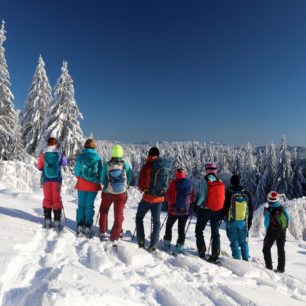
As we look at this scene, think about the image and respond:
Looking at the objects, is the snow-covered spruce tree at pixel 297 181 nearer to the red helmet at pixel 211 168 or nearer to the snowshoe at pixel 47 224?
the red helmet at pixel 211 168

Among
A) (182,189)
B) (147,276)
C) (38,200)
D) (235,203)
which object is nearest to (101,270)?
(147,276)

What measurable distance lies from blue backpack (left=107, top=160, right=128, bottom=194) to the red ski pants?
52.9 inches

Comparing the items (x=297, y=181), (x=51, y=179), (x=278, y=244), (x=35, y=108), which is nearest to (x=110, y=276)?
(x=51, y=179)

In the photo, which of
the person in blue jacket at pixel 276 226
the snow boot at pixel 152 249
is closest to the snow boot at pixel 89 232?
the snow boot at pixel 152 249

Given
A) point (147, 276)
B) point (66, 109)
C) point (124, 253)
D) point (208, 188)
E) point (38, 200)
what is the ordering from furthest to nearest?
point (66, 109) < point (38, 200) < point (208, 188) < point (124, 253) < point (147, 276)

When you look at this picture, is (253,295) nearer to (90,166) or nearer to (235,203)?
(235,203)

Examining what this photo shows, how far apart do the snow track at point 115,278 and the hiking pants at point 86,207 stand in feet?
1.21

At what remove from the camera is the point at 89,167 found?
6.18m

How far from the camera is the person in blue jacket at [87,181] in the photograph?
6.16 meters

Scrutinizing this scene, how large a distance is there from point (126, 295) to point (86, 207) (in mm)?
3019

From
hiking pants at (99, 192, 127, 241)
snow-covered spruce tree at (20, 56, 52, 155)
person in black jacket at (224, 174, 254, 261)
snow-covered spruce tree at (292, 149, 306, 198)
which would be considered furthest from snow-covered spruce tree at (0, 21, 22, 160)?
snow-covered spruce tree at (292, 149, 306, 198)

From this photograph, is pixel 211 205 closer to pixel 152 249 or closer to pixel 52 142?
pixel 152 249

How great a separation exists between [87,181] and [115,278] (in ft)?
8.25

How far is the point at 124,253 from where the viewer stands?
5.16 meters
